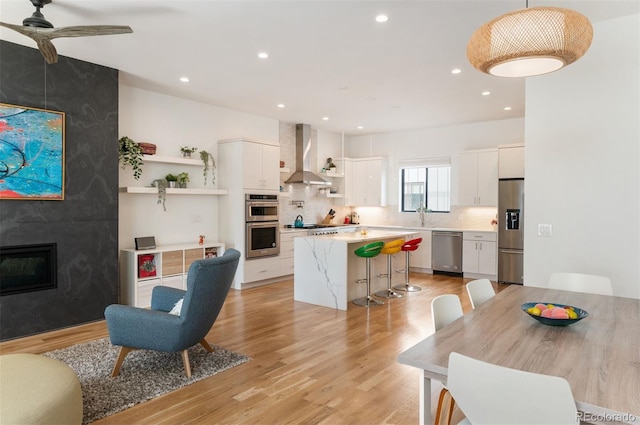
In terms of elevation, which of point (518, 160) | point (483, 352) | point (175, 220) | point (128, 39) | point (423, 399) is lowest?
point (423, 399)

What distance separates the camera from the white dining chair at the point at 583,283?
2.94 meters

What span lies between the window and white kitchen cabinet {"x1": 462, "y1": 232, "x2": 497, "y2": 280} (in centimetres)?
111

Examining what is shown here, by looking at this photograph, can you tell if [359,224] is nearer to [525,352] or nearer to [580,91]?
[580,91]

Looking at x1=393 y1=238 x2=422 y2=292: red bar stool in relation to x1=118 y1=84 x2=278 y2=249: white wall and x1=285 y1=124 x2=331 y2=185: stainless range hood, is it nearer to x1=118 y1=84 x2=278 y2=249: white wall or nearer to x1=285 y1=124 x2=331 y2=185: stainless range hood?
x1=285 y1=124 x2=331 y2=185: stainless range hood

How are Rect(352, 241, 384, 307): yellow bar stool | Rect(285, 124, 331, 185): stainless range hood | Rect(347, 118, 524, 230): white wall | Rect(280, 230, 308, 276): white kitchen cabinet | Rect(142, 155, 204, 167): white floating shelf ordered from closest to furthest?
Rect(352, 241, 384, 307): yellow bar stool
Rect(142, 155, 204, 167): white floating shelf
Rect(280, 230, 308, 276): white kitchen cabinet
Rect(347, 118, 524, 230): white wall
Rect(285, 124, 331, 185): stainless range hood

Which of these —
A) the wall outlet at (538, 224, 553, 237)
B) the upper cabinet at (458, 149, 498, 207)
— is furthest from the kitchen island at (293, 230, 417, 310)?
→ the upper cabinet at (458, 149, 498, 207)

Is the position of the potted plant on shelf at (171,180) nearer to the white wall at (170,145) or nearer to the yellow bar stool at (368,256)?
the white wall at (170,145)

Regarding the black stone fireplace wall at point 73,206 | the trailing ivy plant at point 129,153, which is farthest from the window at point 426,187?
the black stone fireplace wall at point 73,206

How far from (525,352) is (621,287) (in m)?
2.58

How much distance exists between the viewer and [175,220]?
6.16 m

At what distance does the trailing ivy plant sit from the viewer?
17.4 feet

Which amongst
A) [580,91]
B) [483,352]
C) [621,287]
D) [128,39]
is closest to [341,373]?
[483,352]

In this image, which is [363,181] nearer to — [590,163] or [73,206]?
[590,163]

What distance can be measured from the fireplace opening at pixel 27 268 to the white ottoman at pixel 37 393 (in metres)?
2.00
